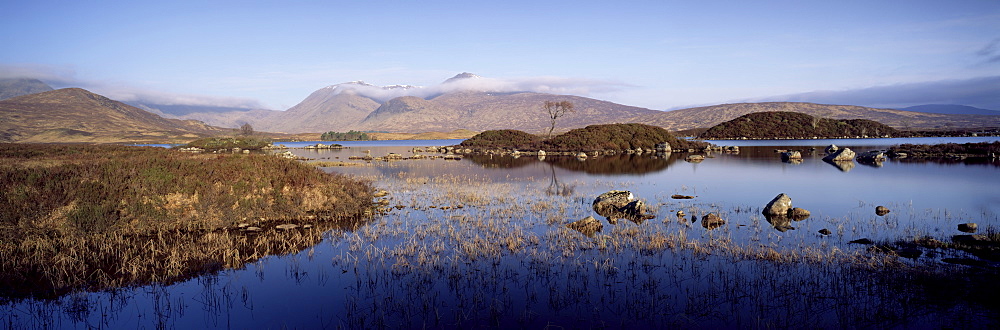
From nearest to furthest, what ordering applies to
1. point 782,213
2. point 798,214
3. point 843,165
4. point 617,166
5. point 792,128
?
point 798,214, point 782,213, point 843,165, point 617,166, point 792,128

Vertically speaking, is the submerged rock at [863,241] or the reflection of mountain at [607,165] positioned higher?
the reflection of mountain at [607,165]

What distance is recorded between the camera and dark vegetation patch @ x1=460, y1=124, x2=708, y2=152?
84000mm

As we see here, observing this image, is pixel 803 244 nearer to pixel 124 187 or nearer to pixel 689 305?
pixel 689 305

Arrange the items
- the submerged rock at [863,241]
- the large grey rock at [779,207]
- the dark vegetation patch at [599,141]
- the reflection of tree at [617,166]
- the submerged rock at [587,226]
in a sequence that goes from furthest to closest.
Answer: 1. the dark vegetation patch at [599,141]
2. the reflection of tree at [617,166]
3. the large grey rock at [779,207]
4. the submerged rock at [587,226]
5. the submerged rock at [863,241]

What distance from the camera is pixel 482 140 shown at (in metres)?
100

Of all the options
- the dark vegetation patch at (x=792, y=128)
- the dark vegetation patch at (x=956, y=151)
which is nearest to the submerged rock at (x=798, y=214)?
the dark vegetation patch at (x=956, y=151)

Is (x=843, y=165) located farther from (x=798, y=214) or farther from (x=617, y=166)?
(x=798, y=214)

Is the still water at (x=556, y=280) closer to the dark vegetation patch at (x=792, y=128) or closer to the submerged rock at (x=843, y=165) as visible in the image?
the submerged rock at (x=843, y=165)

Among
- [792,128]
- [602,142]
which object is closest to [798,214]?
[602,142]

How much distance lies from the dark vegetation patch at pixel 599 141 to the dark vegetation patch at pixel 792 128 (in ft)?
181

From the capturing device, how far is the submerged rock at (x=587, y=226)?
16766 mm

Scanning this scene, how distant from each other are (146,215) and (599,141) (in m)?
75.8

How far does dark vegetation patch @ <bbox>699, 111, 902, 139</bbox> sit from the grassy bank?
135377 millimetres

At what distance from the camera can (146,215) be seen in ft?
57.0
